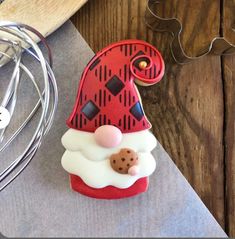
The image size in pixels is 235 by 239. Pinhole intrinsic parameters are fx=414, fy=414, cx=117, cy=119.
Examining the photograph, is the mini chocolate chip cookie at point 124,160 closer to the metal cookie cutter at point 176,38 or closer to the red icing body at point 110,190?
the red icing body at point 110,190

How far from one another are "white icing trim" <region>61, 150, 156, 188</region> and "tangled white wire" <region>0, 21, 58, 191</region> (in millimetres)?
67

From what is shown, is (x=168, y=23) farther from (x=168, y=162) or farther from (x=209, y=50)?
(x=168, y=162)

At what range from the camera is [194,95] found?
543 millimetres

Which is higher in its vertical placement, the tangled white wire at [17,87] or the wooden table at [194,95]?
the tangled white wire at [17,87]

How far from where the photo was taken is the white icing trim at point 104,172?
19.2 inches

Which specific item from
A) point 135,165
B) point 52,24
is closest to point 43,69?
point 52,24

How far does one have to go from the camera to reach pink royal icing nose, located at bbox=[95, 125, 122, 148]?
472 millimetres

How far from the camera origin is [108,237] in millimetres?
526

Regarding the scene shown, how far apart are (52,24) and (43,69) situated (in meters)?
0.06

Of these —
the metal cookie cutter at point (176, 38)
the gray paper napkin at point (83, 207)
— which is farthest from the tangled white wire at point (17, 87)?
the metal cookie cutter at point (176, 38)

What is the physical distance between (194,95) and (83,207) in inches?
8.1

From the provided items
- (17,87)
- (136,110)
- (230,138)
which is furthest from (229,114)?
(17,87)

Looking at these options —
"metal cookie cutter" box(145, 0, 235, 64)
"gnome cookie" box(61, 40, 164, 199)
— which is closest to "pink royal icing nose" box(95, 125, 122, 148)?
"gnome cookie" box(61, 40, 164, 199)

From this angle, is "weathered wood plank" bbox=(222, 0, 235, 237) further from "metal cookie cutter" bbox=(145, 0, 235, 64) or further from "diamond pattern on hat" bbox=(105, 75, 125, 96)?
"diamond pattern on hat" bbox=(105, 75, 125, 96)
